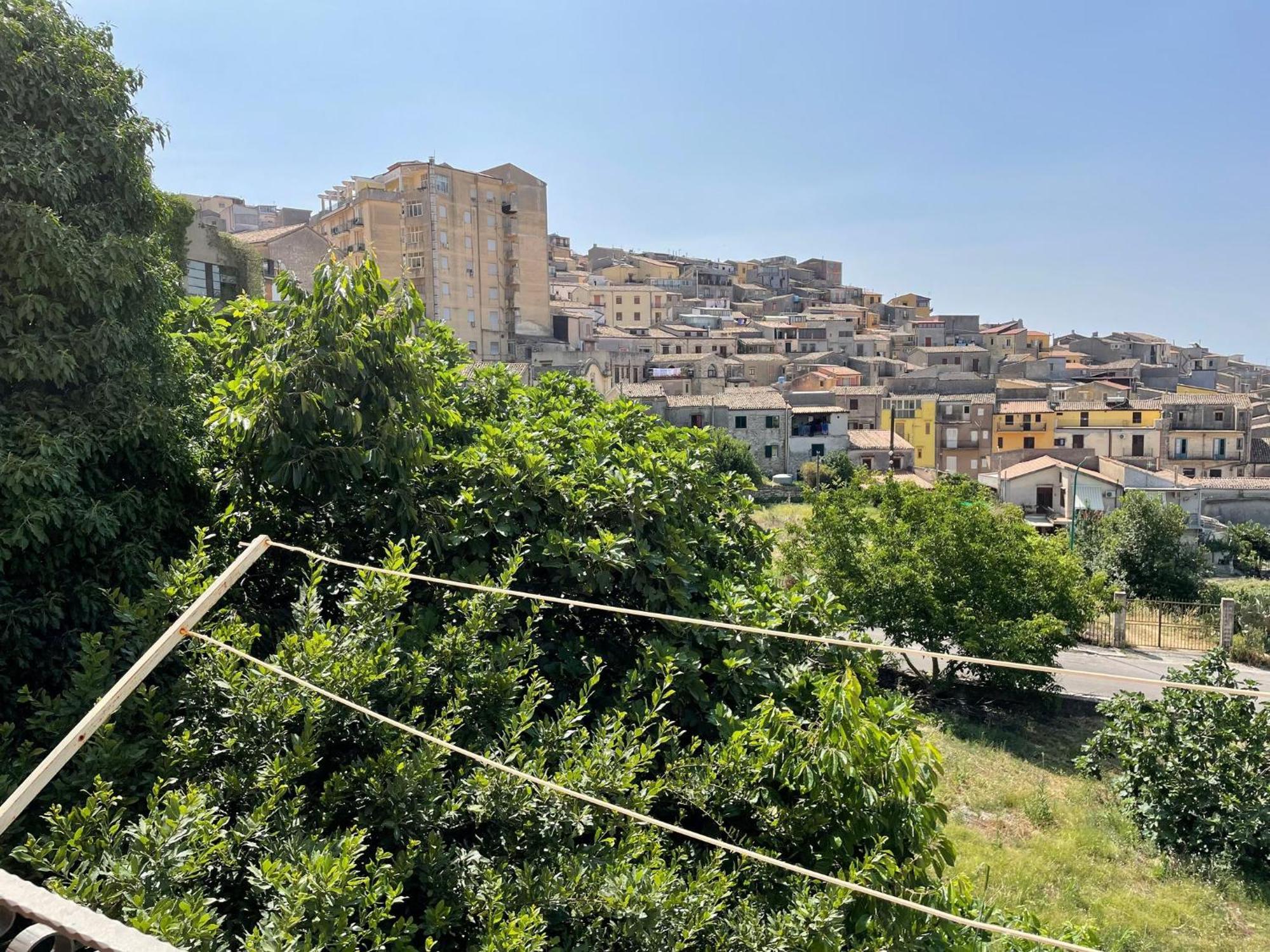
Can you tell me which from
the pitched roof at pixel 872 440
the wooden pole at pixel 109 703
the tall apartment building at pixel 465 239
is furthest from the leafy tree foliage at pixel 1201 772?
the tall apartment building at pixel 465 239

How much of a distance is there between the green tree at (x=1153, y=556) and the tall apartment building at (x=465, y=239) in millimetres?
34456

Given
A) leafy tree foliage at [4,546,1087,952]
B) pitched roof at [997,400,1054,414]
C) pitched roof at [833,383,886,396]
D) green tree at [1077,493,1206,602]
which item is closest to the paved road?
green tree at [1077,493,1206,602]

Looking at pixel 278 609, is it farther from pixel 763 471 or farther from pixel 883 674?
pixel 763 471

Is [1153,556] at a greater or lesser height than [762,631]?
lesser

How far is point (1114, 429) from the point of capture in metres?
54.9

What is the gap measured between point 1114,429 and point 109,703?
197 feet

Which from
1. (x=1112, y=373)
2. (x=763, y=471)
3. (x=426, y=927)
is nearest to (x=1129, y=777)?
(x=426, y=927)

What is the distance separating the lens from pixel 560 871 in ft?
16.0

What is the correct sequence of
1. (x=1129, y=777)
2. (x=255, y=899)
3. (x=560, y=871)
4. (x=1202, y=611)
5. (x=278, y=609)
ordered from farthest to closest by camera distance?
(x=1202, y=611)
(x=1129, y=777)
(x=278, y=609)
(x=560, y=871)
(x=255, y=899)

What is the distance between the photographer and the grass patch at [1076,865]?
429 inches

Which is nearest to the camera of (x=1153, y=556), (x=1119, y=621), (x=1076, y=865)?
(x=1076, y=865)

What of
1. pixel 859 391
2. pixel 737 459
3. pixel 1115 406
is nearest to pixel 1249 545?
pixel 1115 406

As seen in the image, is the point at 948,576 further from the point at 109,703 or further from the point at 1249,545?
the point at 1249,545

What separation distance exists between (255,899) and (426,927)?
0.86 meters
